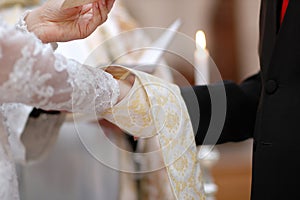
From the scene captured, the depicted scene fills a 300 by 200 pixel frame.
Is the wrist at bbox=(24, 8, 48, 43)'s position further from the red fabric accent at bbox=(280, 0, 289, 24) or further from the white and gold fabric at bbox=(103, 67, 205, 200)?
the red fabric accent at bbox=(280, 0, 289, 24)

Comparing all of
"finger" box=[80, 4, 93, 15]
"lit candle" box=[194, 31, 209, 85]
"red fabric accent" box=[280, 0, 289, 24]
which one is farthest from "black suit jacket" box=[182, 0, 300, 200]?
"finger" box=[80, 4, 93, 15]

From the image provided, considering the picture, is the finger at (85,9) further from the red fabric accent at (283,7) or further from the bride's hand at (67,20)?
the red fabric accent at (283,7)

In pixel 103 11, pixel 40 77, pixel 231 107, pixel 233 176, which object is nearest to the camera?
pixel 40 77

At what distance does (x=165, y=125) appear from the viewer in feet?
3.44

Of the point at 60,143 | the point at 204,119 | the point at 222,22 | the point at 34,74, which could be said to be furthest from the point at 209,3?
the point at 34,74

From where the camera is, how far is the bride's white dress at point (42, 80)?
869 millimetres

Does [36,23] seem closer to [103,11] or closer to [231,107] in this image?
[103,11]

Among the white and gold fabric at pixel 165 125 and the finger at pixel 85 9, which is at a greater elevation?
the finger at pixel 85 9

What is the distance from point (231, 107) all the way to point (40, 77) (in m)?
0.43

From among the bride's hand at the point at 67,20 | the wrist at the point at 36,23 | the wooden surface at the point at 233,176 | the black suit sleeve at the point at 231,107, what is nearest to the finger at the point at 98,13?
the bride's hand at the point at 67,20

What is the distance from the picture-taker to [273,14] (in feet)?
3.54

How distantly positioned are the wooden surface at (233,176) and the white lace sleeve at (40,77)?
199cm

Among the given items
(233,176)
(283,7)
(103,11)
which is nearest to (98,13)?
(103,11)

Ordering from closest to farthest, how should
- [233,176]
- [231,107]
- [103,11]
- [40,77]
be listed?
1. [40,77]
2. [103,11]
3. [231,107]
4. [233,176]
